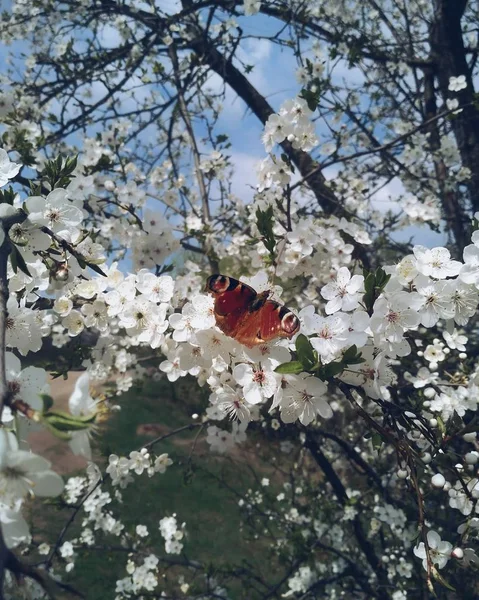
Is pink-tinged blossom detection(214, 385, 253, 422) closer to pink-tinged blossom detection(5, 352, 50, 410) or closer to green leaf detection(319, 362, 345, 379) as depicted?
green leaf detection(319, 362, 345, 379)

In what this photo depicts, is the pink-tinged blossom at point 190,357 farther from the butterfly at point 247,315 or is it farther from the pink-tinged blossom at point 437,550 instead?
the pink-tinged blossom at point 437,550

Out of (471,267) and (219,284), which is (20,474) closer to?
(219,284)

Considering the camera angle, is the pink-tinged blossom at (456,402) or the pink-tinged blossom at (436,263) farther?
the pink-tinged blossom at (456,402)

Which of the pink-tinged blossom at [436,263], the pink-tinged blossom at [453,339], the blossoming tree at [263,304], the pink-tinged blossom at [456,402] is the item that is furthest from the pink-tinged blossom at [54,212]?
the pink-tinged blossom at [456,402]

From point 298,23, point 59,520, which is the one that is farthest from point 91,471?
point 298,23

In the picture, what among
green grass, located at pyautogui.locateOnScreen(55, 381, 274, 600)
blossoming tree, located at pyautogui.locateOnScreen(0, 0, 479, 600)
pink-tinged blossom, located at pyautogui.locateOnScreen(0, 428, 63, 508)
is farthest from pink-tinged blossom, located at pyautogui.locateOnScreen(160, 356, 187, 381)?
green grass, located at pyautogui.locateOnScreen(55, 381, 274, 600)

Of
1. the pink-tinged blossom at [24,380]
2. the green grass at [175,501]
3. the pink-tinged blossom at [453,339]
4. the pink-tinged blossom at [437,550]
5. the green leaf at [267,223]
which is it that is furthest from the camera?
the green grass at [175,501]
